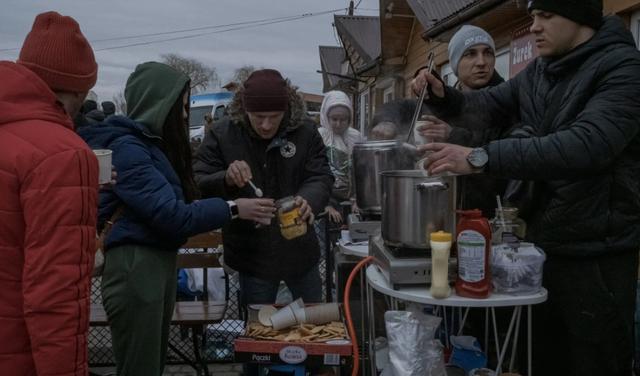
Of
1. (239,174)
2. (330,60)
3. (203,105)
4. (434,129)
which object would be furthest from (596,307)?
(330,60)

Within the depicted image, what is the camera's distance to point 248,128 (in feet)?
10.0

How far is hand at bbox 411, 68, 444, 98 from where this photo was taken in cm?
254

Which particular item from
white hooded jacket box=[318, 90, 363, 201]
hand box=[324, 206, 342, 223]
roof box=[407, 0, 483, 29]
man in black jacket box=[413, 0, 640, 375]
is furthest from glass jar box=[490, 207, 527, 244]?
roof box=[407, 0, 483, 29]

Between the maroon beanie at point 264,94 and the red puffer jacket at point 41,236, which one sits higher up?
the maroon beanie at point 264,94

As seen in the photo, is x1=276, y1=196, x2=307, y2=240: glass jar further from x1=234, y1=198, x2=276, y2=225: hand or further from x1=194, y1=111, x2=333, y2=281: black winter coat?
x1=194, y1=111, x2=333, y2=281: black winter coat

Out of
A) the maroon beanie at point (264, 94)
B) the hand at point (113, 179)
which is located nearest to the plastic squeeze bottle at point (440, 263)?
the hand at point (113, 179)

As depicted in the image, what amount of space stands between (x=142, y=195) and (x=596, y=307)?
67.5 inches

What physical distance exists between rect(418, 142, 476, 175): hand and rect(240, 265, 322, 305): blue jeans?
147 centimetres

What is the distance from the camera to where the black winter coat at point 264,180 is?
3039 mm

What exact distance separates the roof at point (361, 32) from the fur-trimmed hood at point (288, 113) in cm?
1417

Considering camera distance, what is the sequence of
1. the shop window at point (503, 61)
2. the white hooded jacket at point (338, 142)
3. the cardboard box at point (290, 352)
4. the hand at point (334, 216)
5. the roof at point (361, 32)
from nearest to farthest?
the cardboard box at point (290, 352) < the hand at point (334, 216) < the white hooded jacket at point (338, 142) < the shop window at point (503, 61) < the roof at point (361, 32)

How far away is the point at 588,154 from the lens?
5.94 ft

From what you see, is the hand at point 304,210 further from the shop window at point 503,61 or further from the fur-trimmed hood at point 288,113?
the shop window at point 503,61

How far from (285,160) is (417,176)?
1.26 metres
